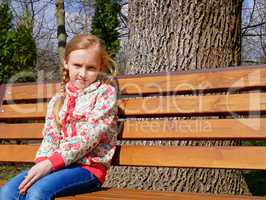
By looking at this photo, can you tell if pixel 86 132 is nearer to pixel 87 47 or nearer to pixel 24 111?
pixel 87 47

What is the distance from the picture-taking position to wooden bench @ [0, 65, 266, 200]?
9.22 feet

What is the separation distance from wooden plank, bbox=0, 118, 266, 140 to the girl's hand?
2.06 feet

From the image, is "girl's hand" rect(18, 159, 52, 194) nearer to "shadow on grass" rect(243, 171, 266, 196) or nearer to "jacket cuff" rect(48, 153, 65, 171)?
"jacket cuff" rect(48, 153, 65, 171)

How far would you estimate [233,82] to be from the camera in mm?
2957

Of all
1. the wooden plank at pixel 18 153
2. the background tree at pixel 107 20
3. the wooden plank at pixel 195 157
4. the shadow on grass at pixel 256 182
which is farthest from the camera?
the background tree at pixel 107 20

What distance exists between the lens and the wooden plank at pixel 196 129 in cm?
284

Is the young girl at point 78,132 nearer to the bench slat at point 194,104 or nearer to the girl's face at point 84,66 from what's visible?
the girl's face at point 84,66

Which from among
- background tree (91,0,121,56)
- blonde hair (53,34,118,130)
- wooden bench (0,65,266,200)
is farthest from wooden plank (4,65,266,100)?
background tree (91,0,121,56)

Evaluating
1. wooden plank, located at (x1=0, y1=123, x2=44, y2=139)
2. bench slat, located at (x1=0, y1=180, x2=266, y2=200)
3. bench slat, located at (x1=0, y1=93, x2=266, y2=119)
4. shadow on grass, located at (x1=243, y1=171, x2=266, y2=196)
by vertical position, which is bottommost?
shadow on grass, located at (x1=243, y1=171, x2=266, y2=196)

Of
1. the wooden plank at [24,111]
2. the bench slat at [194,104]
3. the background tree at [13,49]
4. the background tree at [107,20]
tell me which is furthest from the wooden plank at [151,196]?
the background tree at [107,20]

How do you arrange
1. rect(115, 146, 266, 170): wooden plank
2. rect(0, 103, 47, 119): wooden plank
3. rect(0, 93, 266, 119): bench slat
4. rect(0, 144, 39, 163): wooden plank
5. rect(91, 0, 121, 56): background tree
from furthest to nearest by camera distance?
rect(91, 0, 121, 56): background tree → rect(0, 103, 47, 119): wooden plank → rect(0, 144, 39, 163): wooden plank → rect(0, 93, 266, 119): bench slat → rect(115, 146, 266, 170): wooden plank

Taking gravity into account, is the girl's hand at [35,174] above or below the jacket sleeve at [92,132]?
below

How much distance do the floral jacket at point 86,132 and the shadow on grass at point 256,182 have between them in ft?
9.90

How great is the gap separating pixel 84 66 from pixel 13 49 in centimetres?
1432
